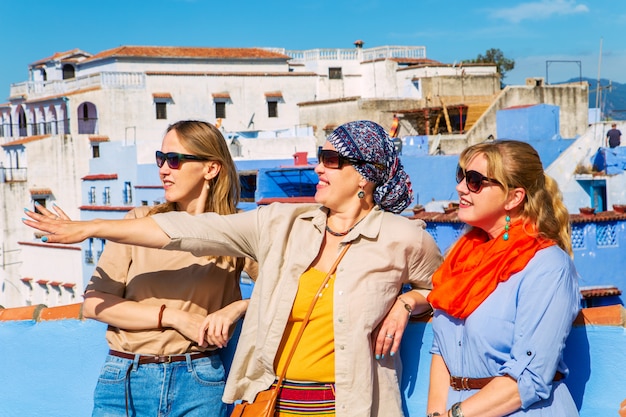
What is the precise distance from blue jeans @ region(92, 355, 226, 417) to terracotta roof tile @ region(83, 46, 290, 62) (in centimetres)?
3710

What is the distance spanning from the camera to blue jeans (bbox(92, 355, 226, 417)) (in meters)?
3.47

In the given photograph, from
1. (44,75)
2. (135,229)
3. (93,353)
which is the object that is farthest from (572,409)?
(44,75)

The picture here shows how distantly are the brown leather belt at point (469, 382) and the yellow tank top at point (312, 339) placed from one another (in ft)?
1.41

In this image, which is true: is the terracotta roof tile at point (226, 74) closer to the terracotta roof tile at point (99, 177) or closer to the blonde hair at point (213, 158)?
the terracotta roof tile at point (99, 177)

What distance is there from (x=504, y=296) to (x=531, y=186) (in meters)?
0.40

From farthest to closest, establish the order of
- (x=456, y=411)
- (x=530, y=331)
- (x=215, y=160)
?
(x=215, y=160) < (x=456, y=411) < (x=530, y=331)

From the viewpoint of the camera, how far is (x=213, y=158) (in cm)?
358

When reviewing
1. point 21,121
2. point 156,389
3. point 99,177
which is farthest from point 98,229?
point 21,121

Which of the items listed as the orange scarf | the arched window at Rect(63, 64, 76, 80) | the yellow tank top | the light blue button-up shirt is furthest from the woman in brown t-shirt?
the arched window at Rect(63, 64, 76, 80)

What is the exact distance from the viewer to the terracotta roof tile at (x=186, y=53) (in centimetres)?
3962

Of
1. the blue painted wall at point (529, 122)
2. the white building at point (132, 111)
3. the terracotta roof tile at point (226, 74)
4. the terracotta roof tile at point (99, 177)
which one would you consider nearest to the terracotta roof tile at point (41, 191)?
the white building at point (132, 111)

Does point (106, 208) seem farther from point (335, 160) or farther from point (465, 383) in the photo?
point (465, 383)

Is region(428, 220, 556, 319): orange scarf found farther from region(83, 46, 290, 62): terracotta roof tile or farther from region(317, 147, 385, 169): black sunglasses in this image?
region(83, 46, 290, 62): terracotta roof tile

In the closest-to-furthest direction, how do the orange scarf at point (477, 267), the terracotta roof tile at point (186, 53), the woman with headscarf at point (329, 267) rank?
the orange scarf at point (477, 267)
the woman with headscarf at point (329, 267)
the terracotta roof tile at point (186, 53)
